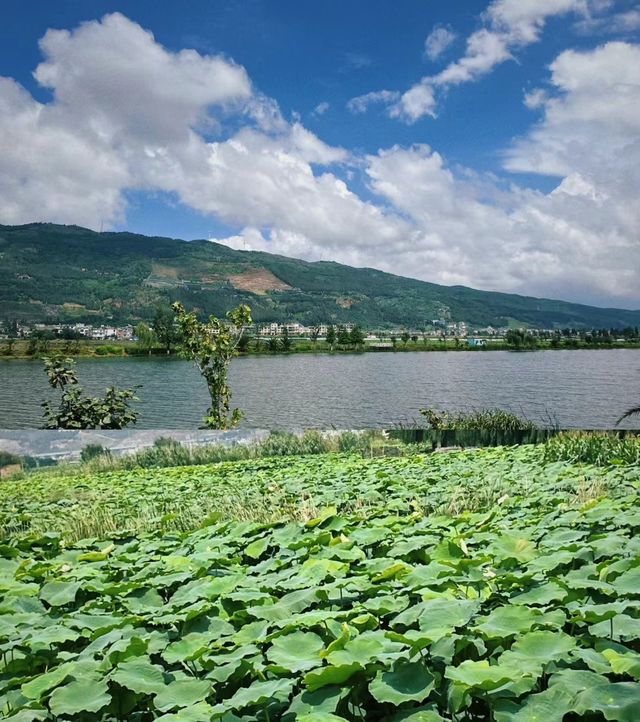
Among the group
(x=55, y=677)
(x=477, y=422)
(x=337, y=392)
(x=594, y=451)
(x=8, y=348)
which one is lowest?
(x=337, y=392)

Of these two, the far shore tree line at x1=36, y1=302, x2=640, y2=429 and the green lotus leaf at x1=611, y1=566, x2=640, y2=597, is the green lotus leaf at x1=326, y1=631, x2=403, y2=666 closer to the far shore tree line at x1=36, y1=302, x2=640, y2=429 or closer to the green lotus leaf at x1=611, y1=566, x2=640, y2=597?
the green lotus leaf at x1=611, y1=566, x2=640, y2=597

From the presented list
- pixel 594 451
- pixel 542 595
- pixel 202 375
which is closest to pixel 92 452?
pixel 202 375

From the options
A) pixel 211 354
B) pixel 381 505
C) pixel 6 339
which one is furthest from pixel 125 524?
pixel 6 339

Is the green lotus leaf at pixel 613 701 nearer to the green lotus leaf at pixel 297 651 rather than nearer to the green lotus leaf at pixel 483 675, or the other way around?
the green lotus leaf at pixel 483 675

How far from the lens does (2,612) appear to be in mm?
3623

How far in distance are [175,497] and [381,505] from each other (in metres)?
3.27

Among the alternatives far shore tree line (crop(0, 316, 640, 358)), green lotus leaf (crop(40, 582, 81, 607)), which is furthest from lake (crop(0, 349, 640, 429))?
green lotus leaf (crop(40, 582, 81, 607))

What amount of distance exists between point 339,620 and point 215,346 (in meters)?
18.0

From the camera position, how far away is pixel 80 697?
2.38 metres

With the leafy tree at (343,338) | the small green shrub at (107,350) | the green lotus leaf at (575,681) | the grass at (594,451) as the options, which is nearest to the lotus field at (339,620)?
the green lotus leaf at (575,681)

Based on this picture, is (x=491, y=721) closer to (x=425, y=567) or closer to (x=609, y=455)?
(x=425, y=567)

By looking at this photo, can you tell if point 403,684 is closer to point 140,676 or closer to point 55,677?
point 140,676

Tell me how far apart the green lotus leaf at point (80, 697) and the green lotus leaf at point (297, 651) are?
614 millimetres

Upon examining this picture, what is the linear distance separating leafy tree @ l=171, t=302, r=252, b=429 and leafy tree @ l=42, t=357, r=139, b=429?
2.37 meters
